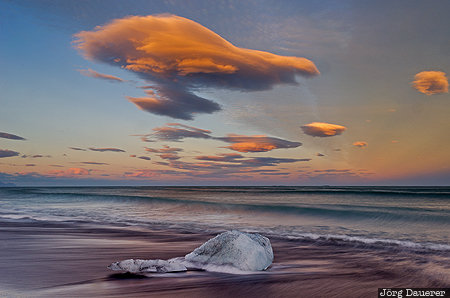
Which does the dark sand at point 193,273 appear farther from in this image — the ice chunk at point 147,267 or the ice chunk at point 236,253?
the ice chunk at point 236,253

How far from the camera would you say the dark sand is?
428 centimetres

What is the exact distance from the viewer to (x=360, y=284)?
16.0 feet

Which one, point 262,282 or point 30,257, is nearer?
point 262,282

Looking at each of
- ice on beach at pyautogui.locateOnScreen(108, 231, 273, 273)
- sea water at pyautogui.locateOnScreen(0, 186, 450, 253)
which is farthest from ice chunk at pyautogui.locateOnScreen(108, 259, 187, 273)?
sea water at pyautogui.locateOnScreen(0, 186, 450, 253)

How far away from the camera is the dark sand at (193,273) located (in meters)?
4.28

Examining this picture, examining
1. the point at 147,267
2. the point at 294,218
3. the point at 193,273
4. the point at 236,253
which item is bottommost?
the point at 294,218

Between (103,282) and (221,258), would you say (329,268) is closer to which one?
(221,258)

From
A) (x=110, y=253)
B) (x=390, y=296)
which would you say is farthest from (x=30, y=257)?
(x=390, y=296)

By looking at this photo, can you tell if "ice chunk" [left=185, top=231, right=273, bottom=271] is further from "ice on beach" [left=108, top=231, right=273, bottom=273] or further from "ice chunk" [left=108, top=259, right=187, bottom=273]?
"ice chunk" [left=108, top=259, right=187, bottom=273]

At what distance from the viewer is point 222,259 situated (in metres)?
5.42

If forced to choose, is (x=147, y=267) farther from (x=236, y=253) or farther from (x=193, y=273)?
(x=236, y=253)

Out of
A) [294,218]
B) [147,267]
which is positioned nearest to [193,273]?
[147,267]

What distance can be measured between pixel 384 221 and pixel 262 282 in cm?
1417

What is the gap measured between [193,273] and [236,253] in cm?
81
